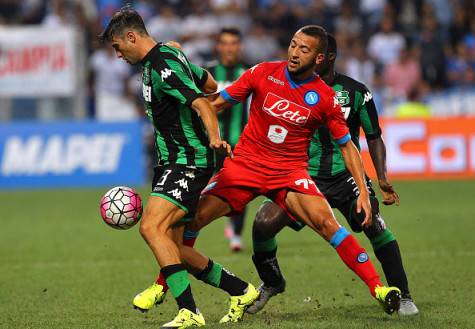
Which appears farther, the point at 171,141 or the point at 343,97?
the point at 343,97

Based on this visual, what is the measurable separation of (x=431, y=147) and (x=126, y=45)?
42.1ft

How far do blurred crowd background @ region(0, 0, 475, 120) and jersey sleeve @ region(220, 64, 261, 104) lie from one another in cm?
1271

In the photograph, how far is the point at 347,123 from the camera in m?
7.85

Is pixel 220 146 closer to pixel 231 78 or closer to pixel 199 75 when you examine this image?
pixel 199 75

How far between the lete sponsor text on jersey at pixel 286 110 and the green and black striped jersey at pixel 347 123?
59 cm

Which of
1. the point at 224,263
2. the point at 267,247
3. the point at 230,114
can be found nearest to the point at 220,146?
the point at 267,247

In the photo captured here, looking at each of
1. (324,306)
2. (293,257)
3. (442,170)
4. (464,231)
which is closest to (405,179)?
(442,170)

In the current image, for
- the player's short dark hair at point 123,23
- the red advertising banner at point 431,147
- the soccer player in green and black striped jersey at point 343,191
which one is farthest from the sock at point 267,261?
the red advertising banner at point 431,147

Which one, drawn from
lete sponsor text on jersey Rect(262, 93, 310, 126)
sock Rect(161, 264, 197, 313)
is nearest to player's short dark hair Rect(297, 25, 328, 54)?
lete sponsor text on jersey Rect(262, 93, 310, 126)

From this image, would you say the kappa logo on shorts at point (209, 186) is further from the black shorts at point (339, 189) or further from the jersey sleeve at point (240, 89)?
the black shorts at point (339, 189)

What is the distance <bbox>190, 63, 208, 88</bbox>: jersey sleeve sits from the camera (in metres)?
7.30

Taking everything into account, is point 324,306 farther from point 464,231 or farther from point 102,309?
point 464,231

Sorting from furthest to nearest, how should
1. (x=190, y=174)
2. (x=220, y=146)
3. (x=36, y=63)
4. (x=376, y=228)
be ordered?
(x=36, y=63), (x=376, y=228), (x=190, y=174), (x=220, y=146)

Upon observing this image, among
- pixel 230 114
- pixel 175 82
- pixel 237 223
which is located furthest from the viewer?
pixel 230 114
